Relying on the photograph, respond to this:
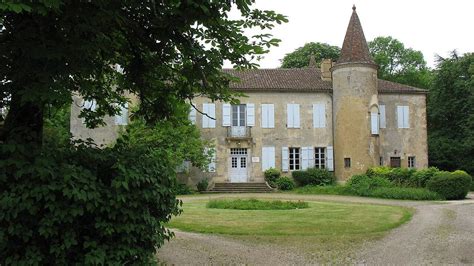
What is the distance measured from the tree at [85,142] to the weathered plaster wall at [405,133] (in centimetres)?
2670

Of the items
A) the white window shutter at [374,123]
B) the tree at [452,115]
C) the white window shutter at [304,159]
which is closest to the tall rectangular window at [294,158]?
the white window shutter at [304,159]

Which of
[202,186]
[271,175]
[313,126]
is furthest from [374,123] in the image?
[202,186]

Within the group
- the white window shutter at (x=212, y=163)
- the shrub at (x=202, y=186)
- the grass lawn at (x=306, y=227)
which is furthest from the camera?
the white window shutter at (x=212, y=163)

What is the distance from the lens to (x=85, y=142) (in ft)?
17.4

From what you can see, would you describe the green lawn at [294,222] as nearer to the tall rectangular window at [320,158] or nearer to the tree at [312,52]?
the tall rectangular window at [320,158]

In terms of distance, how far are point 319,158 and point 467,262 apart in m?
22.3

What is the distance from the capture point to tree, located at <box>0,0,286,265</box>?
4262 millimetres

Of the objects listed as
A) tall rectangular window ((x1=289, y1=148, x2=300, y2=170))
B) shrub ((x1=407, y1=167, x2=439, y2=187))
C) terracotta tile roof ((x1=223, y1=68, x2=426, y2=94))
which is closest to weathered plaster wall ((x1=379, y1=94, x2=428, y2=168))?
terracotta tile roof ((x1=223, y1=68, x2=426, y2=94))

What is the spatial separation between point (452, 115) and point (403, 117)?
27.3 feet

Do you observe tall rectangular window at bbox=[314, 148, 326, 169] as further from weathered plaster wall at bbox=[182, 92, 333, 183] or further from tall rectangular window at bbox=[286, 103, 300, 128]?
tall rectangular window at bbox=[286, 103, 300, 128]

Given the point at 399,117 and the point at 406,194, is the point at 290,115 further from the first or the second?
the point at 406,194

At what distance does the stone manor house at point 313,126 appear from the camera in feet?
94.8

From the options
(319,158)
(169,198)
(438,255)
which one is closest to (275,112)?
(319,158)

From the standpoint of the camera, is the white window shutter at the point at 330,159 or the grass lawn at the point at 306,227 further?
the white window shutter at the point at 330,159
